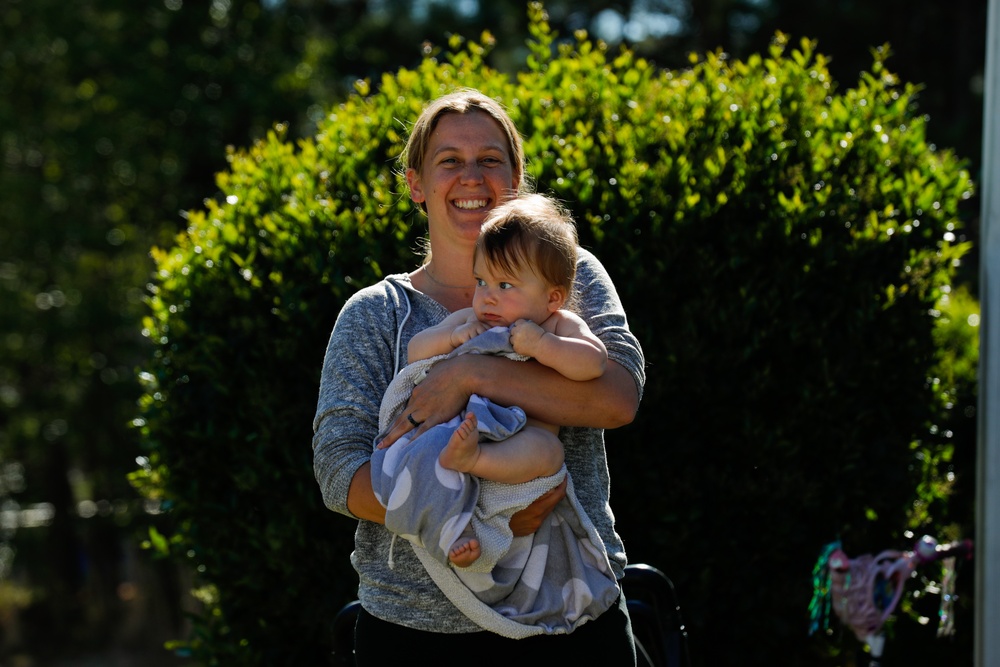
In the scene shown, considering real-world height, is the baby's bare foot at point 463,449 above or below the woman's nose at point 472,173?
below

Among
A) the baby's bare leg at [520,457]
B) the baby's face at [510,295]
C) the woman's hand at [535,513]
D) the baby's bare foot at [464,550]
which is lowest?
the baby's bare foot at [464,550]

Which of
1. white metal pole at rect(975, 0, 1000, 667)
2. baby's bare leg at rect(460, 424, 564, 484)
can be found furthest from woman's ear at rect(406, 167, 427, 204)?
white metal pole at rect(975, 0, 1000, 667)

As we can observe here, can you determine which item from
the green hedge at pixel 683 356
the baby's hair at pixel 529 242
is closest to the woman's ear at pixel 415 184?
the baby's hair at pixel 529 242

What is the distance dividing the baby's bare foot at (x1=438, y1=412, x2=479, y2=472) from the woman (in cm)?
10

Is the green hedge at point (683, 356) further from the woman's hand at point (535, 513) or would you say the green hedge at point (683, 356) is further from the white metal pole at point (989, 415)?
the woman's hand at point (535, 513)

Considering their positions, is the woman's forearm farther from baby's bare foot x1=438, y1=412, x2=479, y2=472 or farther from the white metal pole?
the white metal pole

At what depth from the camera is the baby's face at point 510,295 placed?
226cm

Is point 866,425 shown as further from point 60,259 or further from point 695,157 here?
point 60,259

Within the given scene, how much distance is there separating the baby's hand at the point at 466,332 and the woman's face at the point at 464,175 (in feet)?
0.91

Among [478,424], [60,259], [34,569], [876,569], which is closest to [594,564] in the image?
[478,424]

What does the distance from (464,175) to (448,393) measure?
0.56m

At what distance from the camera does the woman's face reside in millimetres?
2504

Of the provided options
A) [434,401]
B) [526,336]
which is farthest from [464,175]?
[434,401]

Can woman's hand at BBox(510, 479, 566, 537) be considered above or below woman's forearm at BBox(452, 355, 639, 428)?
below
